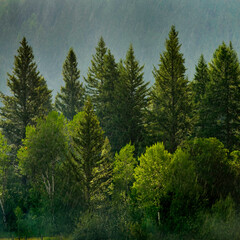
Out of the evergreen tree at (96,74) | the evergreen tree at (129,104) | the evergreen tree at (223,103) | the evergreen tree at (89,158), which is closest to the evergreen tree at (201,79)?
the evergreen tree at (223,103)

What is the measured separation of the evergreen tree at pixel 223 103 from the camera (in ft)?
94.6

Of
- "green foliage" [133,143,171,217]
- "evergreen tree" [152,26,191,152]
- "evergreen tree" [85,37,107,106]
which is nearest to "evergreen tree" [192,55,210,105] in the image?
"evergreen tree" [152,26,191,152]

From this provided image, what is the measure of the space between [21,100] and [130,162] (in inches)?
645

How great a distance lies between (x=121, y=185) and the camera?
2612 centimetres

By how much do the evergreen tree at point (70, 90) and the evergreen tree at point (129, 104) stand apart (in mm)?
10605

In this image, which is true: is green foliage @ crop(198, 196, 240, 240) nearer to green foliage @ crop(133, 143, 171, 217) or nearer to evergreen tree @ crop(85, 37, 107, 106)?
green foliage @ crop(133, 143, 171, 217)

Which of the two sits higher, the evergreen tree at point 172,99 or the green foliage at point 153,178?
the evergreen tree at point 172,99

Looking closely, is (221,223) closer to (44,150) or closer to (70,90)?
(44,150)

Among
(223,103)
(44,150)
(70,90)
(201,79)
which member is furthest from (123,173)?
(70,90)

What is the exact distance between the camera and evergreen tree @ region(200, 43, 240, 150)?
2884cm

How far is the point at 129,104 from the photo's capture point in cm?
3547

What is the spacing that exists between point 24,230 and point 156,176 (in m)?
13.6

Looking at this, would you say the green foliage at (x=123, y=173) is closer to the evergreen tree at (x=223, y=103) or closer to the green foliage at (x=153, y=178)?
the green foliage at (x=153, y=178)

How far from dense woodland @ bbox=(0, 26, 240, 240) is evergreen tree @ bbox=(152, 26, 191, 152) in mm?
119
